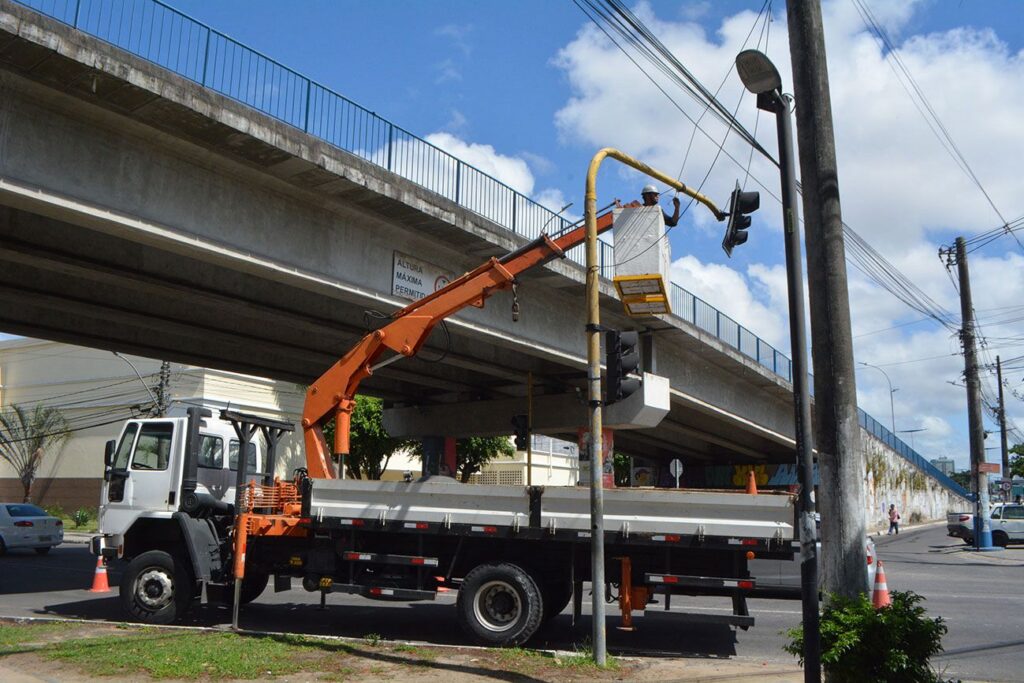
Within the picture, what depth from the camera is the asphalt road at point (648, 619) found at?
10.4 metres

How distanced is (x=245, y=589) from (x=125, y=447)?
271 centimetres

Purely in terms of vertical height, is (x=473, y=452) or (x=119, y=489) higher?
(x=473, y=452)

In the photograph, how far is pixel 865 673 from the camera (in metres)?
6.91

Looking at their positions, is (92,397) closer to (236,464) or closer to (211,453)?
(236,464)

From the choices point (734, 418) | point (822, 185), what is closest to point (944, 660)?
point (822, 185)

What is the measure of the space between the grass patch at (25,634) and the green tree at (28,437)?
34477mm

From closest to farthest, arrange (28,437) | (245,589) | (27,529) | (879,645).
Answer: (879,645), (245,589), (27,529), (28,437)

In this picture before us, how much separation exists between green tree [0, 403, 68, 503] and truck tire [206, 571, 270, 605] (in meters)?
33.9

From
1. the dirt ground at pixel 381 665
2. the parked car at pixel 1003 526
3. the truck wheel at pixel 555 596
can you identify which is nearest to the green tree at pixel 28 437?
the dirt ground at pixel 381 665

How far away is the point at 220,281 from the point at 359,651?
8346mm

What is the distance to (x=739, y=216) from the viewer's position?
29.7 ft

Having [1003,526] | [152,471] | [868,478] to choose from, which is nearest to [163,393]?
[152,471]

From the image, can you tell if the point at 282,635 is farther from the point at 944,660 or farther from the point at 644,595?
the point at 944,660

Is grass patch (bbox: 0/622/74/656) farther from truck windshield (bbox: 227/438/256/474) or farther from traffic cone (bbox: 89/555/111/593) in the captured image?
traffic cone (bbox: 89/555/111/593)
